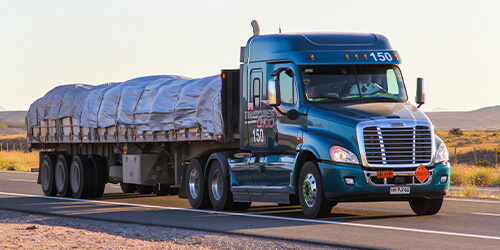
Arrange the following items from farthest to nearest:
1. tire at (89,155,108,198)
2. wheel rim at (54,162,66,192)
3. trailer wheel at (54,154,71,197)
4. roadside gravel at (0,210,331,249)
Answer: wheel rim at (54,162,66,192) → trailer wheel at (54,154,71,197) → tire at (89,155,108,198) → roadside gravel at (0,210,331,249)

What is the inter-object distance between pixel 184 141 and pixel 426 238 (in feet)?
28.7

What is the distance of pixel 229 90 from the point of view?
17.7 m

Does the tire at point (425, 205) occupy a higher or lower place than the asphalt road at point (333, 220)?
higher

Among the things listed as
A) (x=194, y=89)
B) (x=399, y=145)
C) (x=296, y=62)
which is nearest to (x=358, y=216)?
(x=399, y=145)

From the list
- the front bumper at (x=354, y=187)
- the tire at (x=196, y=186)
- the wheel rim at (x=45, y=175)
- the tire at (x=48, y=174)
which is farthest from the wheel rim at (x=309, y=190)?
the wheel rim at (x=45, y=175)

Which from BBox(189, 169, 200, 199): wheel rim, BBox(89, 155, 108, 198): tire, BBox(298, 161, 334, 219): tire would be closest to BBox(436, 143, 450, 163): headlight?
BBox(298, 161, 334, 219): tire

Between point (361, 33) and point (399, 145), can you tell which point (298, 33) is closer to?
point (361, 33)

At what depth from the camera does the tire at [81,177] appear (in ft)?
74.2

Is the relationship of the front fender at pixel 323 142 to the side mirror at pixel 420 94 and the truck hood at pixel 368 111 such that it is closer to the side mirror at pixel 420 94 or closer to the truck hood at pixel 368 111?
the truck hood at pixel 368 111

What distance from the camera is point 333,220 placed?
14.4 m

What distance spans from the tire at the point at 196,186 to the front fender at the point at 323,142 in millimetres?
3776

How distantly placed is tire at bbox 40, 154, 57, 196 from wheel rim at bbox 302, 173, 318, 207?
37.0 ft

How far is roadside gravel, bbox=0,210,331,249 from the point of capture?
11.4 meters

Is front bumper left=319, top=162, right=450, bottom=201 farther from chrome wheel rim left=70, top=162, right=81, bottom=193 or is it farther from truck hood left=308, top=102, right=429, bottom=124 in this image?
chrome wheel rim left=70, top=162, right=81, bottom=193
